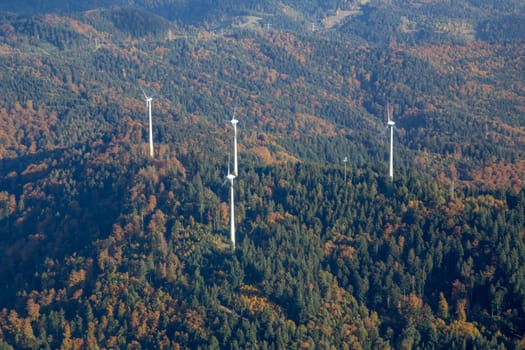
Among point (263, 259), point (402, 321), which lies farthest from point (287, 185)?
point (402, 321)

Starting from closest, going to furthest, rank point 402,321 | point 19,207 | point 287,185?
point 402,321, point 287,185, point 19,207

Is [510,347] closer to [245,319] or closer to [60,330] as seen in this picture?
[245,319]

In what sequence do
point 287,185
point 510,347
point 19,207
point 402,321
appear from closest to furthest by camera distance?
point 510,347 < point 402,321 < point 287,185 < point 19,207

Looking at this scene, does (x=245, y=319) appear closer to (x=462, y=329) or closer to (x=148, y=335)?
(x=148, y=335)

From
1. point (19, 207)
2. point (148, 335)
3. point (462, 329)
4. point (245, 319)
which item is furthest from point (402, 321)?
point (19, 207)

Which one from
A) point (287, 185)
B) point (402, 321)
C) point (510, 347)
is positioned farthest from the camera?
point (287, 185)

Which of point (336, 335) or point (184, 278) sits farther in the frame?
point (184, 278)

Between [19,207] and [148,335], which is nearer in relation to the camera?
[148,335]

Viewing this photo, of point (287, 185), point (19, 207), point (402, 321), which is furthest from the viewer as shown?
point (19, 207)
